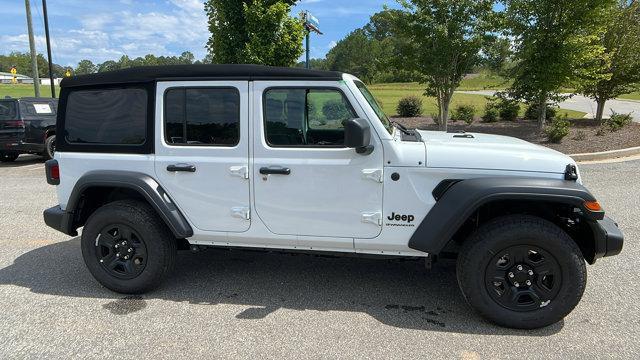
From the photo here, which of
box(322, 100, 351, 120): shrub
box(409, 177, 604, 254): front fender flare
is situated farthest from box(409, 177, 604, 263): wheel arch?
box(322, 100, 351, 120): shrub

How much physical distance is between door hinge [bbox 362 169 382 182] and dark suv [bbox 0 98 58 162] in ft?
33.2

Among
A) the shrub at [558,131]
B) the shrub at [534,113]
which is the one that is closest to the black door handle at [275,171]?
the shrub at [558,131]

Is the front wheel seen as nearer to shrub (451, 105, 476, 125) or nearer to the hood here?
the hood

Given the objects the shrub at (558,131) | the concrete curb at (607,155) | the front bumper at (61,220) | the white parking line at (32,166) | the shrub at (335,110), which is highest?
the shrub at (335,110)

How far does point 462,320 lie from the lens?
3510mm

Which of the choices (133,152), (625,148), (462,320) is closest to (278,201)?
(133,152)

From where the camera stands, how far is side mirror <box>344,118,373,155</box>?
322 centimetres

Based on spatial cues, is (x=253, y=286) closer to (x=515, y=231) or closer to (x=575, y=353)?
(x=515, y=231)

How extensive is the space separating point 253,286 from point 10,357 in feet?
5.92

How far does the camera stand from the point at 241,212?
3.71m

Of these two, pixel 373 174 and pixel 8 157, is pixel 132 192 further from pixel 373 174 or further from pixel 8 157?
pixel 8 157

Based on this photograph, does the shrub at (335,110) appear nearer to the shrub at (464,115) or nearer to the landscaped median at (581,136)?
the landscaped median at (581,136)

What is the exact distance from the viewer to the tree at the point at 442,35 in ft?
39.8

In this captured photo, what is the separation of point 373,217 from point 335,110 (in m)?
0.86
